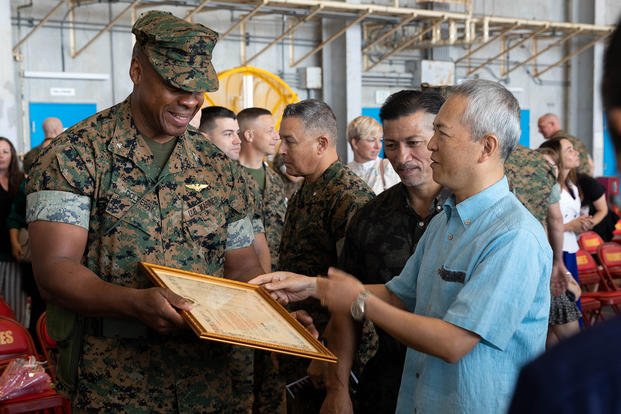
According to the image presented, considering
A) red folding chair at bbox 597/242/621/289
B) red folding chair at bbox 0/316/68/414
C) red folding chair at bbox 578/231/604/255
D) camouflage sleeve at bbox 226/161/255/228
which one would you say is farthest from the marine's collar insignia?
red folding chair at bbox 578/231/604/255

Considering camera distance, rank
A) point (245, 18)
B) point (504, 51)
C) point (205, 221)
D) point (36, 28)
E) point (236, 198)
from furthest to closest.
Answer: point (504, 51)
point (245, 18)
point (36, 28)
point (236, 198)
point (205, 221)

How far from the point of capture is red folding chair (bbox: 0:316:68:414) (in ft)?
12.0

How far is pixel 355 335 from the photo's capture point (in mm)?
2625

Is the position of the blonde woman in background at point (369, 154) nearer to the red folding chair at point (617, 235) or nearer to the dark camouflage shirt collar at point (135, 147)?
the red folding chair at point (617, 235)

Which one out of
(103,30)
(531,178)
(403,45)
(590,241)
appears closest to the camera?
(531,178)

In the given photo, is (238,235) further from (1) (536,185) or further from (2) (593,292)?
(2) (593,292)

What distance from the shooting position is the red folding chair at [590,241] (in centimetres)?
812

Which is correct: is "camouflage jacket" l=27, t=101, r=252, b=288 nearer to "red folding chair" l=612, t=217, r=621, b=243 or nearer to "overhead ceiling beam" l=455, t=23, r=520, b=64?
"red folding chair" l=612, t=217, r=621, b=243

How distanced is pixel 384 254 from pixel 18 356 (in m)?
2.28

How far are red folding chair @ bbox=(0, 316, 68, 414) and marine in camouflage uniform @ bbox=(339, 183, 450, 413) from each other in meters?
1.67

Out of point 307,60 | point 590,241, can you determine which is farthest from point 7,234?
point 307,60

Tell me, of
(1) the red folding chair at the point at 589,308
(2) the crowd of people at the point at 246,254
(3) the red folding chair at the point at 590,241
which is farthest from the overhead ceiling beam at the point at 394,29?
(2) the crowd of people at the point at 246,254

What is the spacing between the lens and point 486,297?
6.08 feet

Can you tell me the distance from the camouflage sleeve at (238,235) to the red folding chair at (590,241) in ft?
20.3
